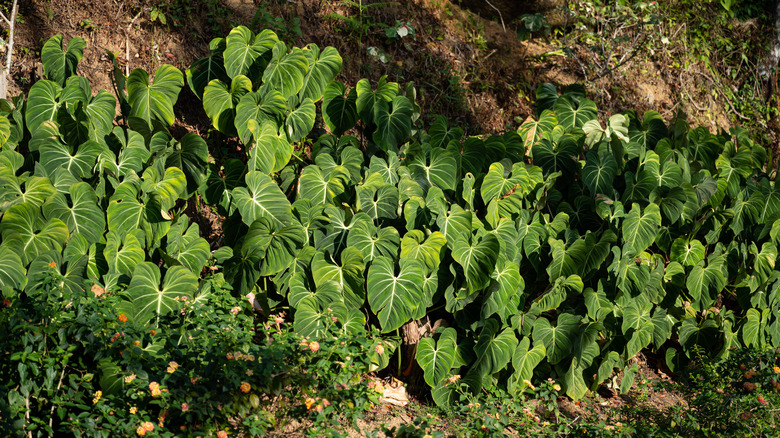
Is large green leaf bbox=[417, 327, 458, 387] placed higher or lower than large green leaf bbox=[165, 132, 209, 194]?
lower

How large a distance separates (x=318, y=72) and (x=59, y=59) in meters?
1.73

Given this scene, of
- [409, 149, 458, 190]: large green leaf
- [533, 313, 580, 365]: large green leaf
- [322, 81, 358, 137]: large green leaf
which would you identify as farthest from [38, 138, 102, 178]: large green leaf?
[533, 313, 580, 365]: large green leaf

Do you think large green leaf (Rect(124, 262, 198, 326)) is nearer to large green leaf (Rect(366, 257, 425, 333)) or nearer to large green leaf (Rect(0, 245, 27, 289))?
large green leaf (Rect(0, 245, 27, 289))

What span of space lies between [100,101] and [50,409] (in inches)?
80.5

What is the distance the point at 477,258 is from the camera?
13.1 feet

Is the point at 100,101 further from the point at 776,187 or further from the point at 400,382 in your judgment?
the point at 776,187

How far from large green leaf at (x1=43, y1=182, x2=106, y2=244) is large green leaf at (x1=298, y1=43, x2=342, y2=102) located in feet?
5.35

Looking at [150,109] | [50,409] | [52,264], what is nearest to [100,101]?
[150,109]

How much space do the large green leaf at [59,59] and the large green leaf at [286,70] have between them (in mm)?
1274

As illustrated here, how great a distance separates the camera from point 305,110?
447 centimetres

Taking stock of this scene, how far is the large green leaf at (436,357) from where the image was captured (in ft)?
13.4

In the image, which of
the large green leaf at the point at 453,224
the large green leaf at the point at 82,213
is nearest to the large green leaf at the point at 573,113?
the large green leaf at the point at 453,224

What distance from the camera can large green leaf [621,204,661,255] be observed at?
180 inches

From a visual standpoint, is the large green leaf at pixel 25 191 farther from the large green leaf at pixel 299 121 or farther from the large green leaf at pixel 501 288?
the large green leaf at pixel 501 288
